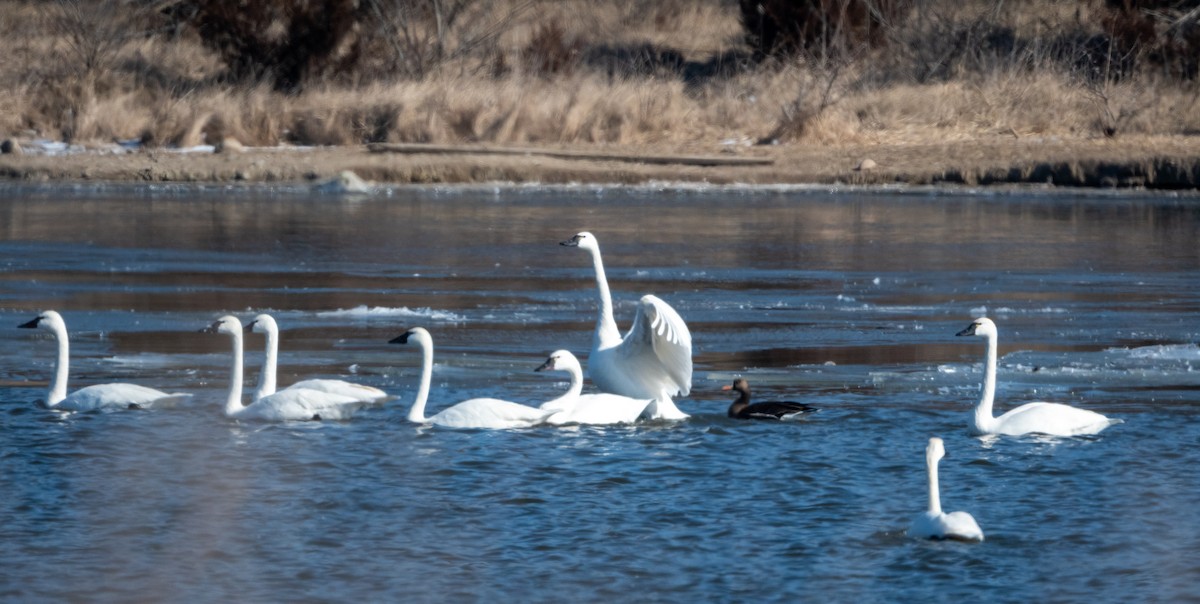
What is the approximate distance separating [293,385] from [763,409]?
2.40 m

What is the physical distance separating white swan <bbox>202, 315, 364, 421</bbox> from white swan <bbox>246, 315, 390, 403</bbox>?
33 millimetres

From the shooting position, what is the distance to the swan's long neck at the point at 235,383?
9430 mm

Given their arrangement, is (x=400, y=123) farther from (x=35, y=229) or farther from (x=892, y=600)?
(x=892, y=600)

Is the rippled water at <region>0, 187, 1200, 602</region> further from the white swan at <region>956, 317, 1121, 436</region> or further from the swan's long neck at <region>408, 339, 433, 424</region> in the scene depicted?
the swan's long neck at <region>408, 339, 433, 424</region>

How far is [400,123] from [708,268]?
11209mm

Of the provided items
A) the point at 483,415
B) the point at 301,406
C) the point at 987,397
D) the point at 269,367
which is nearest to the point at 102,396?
the point at 269,367

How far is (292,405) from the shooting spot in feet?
30.6

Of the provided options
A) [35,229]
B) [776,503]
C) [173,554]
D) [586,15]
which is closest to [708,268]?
[35,229]

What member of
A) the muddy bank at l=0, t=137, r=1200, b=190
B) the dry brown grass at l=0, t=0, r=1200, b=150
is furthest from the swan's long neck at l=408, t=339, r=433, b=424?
the dry brown grass at l=0, t=0, r=1200, b=150

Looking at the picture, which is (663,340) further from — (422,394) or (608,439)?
(422,394)

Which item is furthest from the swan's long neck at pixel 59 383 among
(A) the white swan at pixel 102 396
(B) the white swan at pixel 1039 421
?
(B) the white swan at pixel 1039 421

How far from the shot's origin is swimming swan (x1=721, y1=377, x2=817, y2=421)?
29.6 feet

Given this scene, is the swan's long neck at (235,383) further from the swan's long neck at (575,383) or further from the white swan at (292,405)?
the swan's long neck at (575,383)

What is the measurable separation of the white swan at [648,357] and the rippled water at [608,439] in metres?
0.25
